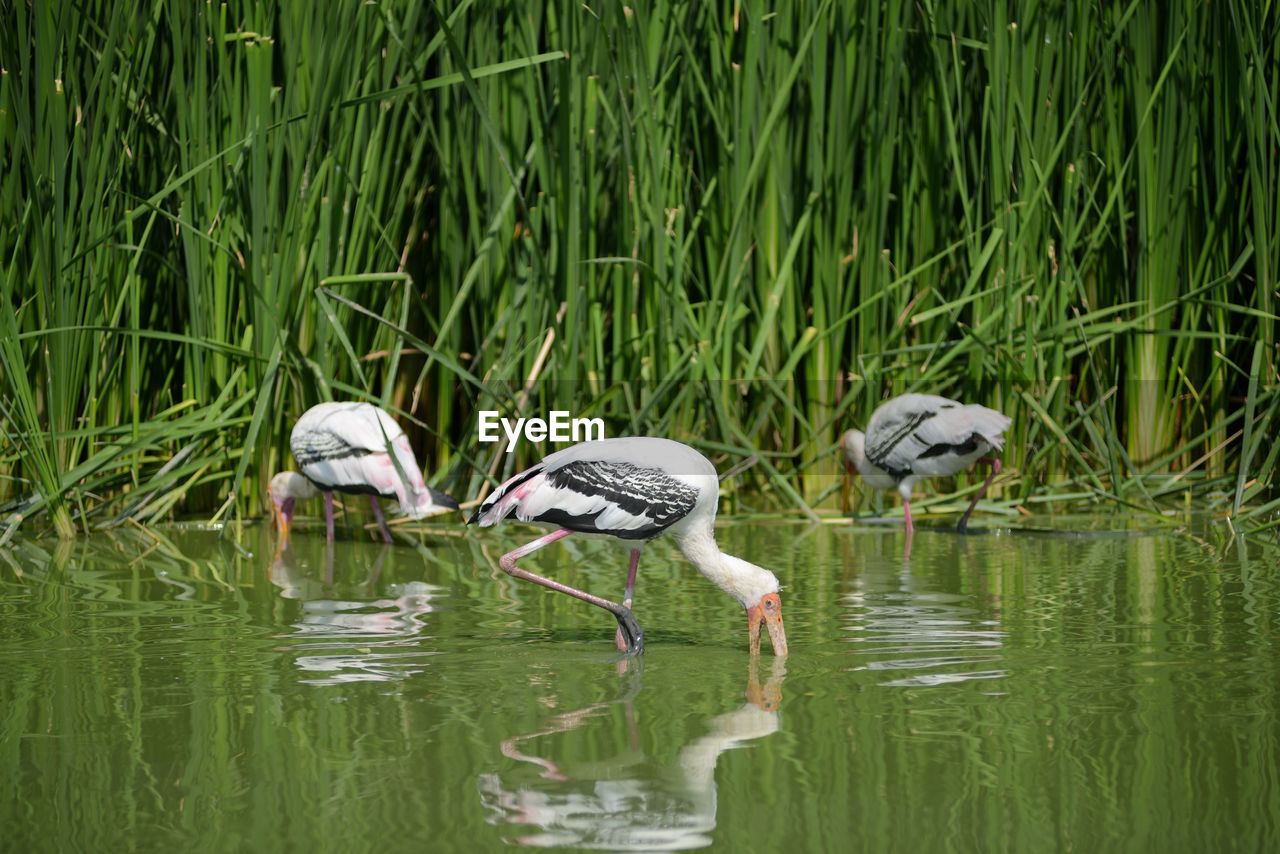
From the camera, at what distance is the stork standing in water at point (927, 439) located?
6.66 m

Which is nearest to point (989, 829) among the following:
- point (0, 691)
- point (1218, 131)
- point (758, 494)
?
point (0, 691)

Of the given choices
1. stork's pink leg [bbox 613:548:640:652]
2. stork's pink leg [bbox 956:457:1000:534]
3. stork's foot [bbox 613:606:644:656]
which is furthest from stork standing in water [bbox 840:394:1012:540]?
stork's foot [bbox 613:606:644:656]

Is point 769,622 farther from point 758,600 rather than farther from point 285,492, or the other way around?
point 285,492

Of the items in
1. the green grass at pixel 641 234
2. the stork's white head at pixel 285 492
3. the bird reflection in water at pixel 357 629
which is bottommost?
the bird reflection in water at pixel 357 629

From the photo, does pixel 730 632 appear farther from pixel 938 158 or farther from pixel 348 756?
pixel 938 158

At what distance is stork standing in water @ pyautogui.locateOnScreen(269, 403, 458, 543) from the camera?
253 inches

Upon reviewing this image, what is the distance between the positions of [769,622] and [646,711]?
28.1 inches

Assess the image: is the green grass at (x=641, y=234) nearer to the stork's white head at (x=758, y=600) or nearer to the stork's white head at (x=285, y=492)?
the stork's white head at (x=285, y=492)

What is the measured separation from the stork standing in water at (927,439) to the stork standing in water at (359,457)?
1920mm

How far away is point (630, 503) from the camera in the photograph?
14.7ft
